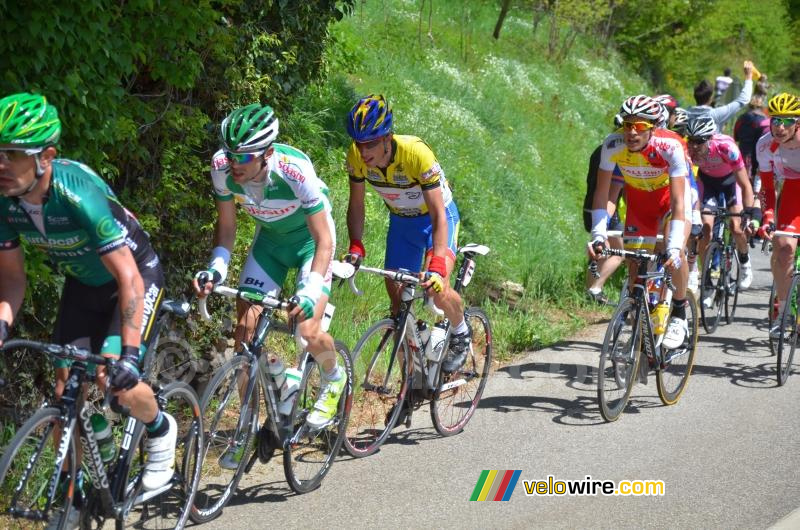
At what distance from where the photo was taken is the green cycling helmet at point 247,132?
4.98 metres

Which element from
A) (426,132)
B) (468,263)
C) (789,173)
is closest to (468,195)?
(426,132)

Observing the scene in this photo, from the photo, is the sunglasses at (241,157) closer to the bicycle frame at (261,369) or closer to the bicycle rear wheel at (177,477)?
the bicycle frame at (261,369)

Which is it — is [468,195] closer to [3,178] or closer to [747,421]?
[747,421]

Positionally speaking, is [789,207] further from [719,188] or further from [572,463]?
[572,463]

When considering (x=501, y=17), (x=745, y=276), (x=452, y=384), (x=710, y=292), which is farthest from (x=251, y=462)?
(x=501, y=17)

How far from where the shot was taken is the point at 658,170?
25.3ft

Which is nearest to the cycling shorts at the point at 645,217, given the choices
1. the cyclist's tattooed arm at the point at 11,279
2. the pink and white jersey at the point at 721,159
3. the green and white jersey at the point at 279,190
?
the pink and white jersey at the point at 721,159

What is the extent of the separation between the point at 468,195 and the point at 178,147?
617 centimetres

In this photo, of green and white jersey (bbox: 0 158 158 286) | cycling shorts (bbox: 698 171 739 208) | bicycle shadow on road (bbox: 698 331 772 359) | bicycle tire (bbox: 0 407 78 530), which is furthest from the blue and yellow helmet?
cycling shorts (bbox: 698 171 739 208)

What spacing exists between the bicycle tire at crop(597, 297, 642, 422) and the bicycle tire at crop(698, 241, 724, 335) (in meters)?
3.34

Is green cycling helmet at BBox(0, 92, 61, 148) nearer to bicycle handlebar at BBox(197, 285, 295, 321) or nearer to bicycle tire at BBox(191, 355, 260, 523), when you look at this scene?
bicycle handlebar at BBox(197, 285, 295, 321)

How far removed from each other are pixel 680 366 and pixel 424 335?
2599 mm

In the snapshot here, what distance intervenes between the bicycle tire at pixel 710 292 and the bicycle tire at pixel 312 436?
563 cm

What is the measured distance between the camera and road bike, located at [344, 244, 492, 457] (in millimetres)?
6246
